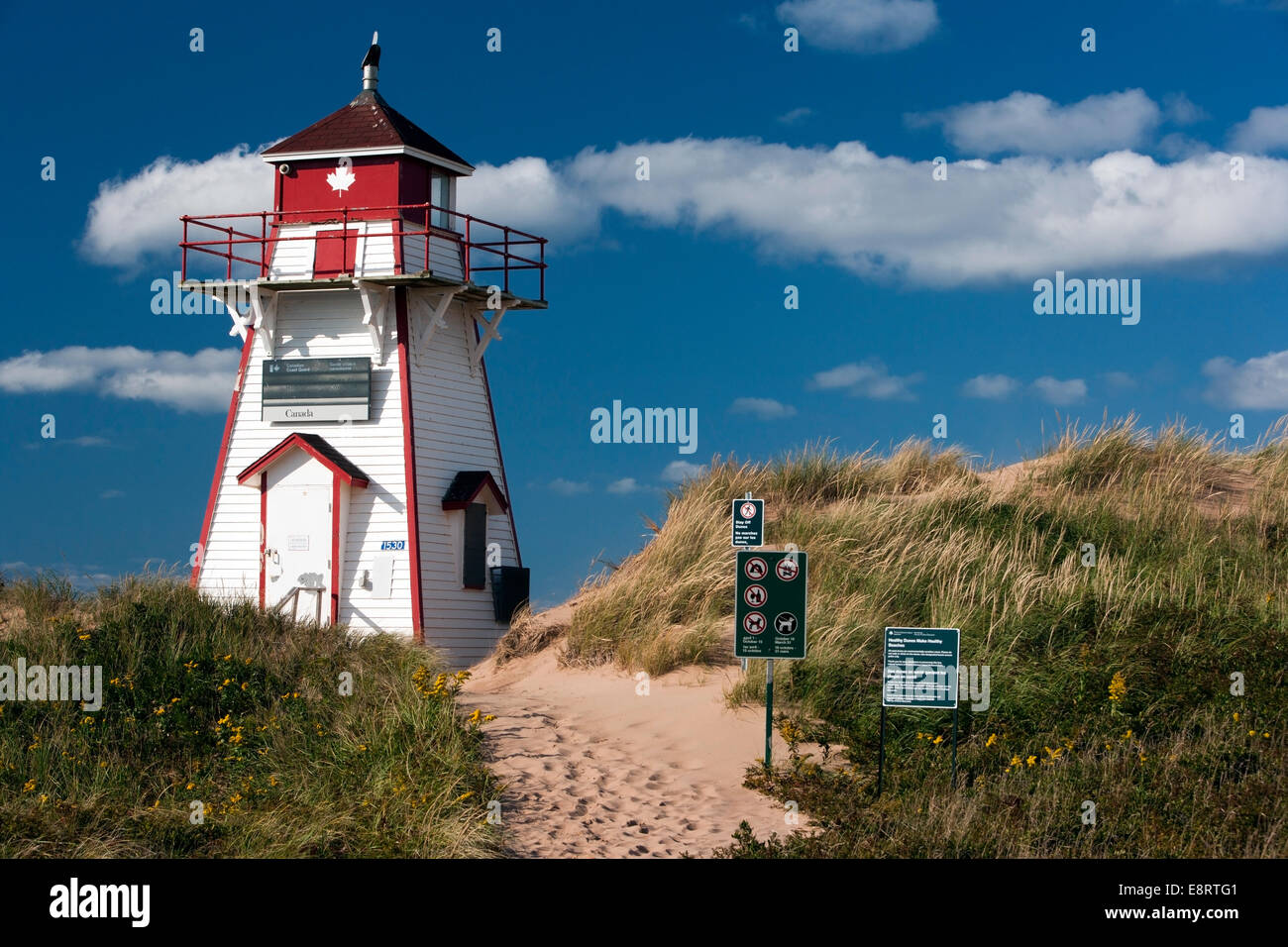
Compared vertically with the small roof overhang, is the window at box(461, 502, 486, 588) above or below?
below

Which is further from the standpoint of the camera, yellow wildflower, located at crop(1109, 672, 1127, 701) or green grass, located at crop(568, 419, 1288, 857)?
yellow wildflower, located at crop(1109, 672, 1127, 701)

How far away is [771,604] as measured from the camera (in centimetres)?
1392

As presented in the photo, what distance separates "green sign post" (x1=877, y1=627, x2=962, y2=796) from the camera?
12570mm

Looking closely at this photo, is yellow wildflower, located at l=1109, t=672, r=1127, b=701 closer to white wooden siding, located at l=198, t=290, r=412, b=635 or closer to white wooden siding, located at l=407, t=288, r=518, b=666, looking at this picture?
white wooden siding, located at l=407, t=288, r=518, b=666

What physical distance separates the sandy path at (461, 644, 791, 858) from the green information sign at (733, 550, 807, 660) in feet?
4.22

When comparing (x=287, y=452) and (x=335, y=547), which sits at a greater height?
(x=287, y=452)

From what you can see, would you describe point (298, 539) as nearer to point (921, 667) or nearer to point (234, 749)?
point (234, 749)

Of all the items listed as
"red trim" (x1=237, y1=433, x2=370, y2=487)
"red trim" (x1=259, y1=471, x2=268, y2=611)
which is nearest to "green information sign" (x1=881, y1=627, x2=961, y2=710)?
"red trim" (x1=237, y1=433, x2=370, y2=487)

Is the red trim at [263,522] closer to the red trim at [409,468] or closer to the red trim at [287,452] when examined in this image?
the red trim at [287,452]

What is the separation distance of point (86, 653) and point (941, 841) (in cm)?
1145

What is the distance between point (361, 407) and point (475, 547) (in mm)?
3369

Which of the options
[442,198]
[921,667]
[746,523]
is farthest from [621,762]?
[442,198]

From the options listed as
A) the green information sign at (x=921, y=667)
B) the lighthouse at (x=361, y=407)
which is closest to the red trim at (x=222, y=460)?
the lighthouse at (x=361, y=407)
